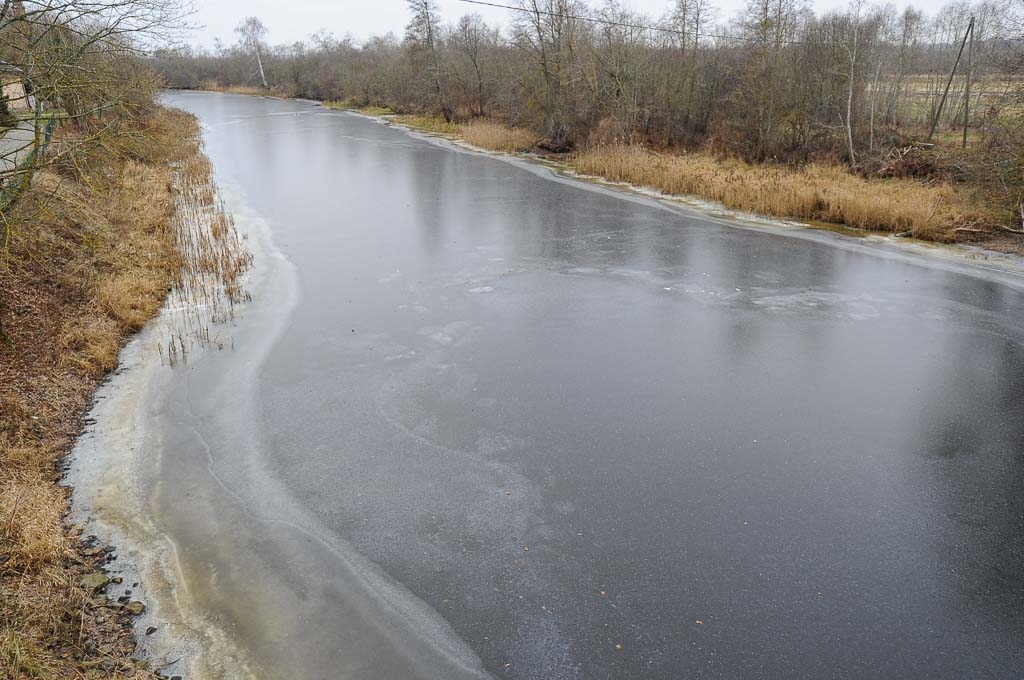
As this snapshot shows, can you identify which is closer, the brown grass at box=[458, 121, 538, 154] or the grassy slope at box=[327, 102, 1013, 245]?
the grassy slope at box=[327, 102, 1013, 245]

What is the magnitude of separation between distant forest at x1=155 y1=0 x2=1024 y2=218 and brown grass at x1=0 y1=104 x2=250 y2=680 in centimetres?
345

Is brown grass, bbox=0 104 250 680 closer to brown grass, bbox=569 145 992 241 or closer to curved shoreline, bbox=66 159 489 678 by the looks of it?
curved shoreline, bbox=66 159 489 678

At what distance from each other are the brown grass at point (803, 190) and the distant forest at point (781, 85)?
0.81 meters

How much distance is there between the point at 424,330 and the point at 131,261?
5.40 meters

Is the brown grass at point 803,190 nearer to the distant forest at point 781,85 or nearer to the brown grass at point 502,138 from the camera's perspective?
the distant forest at point 781,85

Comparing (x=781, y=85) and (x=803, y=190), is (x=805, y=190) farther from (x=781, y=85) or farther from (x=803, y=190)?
(x=781, y=85)

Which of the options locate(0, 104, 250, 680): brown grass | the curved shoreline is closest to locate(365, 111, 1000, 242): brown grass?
locate(0, 104, 250, 680): brown grass

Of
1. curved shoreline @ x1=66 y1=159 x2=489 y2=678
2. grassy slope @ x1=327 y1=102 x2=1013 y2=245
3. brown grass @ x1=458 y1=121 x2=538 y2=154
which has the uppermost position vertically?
brown grass @ x1=458 y1=121 x2=538 y2=154

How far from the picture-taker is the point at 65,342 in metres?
7.81

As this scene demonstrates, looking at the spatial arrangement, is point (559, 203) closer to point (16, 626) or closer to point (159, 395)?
point (159, 395)

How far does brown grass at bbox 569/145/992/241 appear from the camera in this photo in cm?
1330

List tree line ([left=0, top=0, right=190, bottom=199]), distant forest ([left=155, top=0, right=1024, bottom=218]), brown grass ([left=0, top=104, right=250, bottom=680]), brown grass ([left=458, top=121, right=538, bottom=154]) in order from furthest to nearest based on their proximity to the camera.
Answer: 1. brown grass ([left=458, top=121, right=538, bottom=154])
2. distant forest ([left=155, top=0, right=1024, bottom=218])
3. tree line ([left=0, top=0, right=190, bottom=199])
4. brown grass ([left=0, top=104, right=250, bottom=680])

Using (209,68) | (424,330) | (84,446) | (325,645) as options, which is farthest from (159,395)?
(209,68)

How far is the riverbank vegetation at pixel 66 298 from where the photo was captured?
4.08 metres
